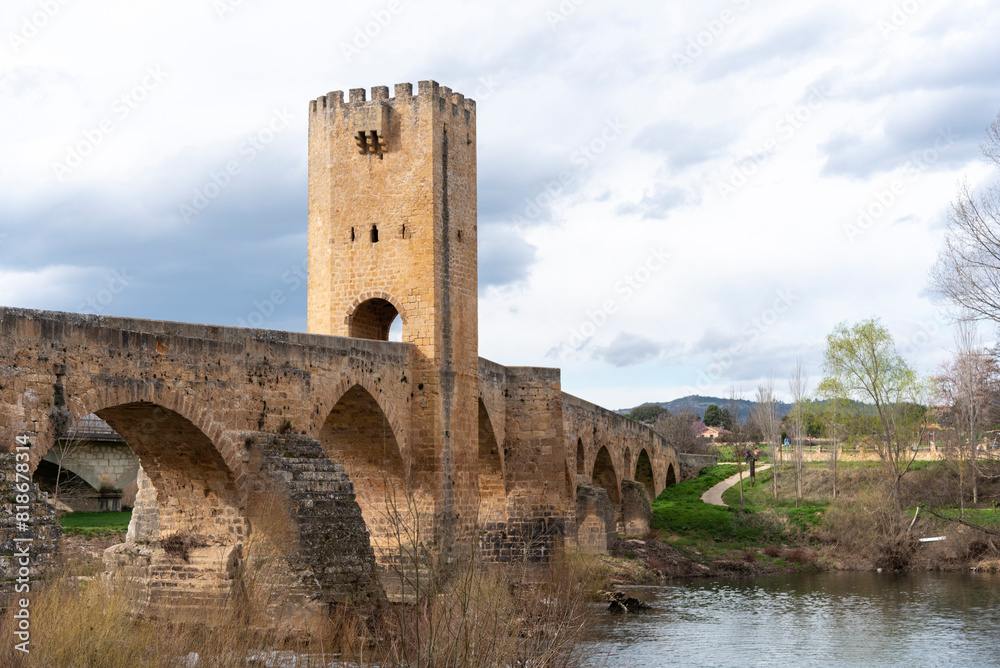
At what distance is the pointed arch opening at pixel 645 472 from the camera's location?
36000 mm

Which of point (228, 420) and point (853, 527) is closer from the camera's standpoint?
point (228, 420)

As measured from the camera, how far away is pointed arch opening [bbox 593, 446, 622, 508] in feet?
96.0

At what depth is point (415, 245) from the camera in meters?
18.4

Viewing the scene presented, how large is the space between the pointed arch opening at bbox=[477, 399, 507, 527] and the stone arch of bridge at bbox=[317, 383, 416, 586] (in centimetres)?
293

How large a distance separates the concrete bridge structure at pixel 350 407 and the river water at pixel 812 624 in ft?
9.23

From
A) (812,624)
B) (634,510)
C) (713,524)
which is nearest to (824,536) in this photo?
(713,524)

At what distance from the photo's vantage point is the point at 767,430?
133 ft

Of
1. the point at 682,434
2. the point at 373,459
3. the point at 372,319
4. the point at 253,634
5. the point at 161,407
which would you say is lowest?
the point at 253,634

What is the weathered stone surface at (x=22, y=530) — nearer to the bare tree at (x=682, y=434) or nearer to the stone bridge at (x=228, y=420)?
the stone bridge at (x=228, y=420)

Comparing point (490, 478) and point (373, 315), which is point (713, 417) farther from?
point (373, 315)

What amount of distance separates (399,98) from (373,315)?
427 cm

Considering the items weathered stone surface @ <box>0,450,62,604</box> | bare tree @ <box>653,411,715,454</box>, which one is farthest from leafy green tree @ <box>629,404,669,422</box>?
weathered stone surface @ <box>0,450,62,604</box>

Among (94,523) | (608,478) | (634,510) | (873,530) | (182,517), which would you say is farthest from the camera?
(608,478)

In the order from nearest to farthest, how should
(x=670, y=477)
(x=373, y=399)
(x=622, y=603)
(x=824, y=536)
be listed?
(x=373, y=399), (x=622, y=603), (x=824, y=536), (x=670, y=477)
